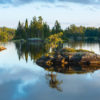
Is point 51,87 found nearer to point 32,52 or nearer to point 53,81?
point 53,81

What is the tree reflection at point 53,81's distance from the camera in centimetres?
2000

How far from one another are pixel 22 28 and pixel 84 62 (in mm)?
103712

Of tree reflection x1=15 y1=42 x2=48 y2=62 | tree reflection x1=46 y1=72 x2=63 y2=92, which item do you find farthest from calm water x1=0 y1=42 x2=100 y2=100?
tree reflection x1=15 y1=42 x2=48 y2=62

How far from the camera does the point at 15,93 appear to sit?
1778cm

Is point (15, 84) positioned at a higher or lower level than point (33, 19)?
lower

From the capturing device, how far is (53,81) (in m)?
22.3

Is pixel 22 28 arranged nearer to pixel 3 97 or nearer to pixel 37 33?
pixel 37 33

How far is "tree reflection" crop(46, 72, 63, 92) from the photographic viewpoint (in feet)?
65.6

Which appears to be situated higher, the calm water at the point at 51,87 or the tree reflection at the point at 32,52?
the tree reflection at the point at 32,52

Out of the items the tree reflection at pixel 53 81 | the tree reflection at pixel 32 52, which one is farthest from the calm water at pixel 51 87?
the tree reflection at pixel 32 52

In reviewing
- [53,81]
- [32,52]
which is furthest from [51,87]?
[32,52]

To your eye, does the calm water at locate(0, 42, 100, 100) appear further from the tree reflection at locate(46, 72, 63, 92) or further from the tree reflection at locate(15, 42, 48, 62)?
the tree reflection at locate(15, 42, 48, 62)

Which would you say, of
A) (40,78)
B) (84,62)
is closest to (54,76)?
(40,78)

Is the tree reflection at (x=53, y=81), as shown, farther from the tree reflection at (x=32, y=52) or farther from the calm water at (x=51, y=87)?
the tree reflection at (x=32, y=52)
